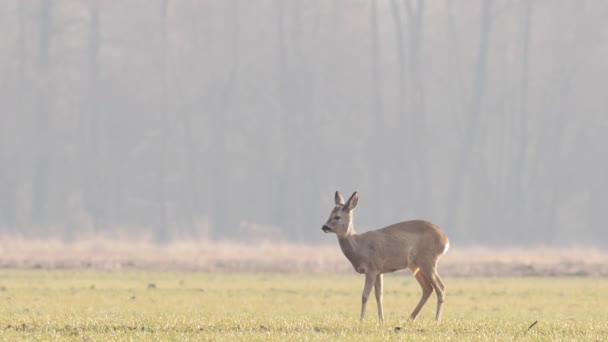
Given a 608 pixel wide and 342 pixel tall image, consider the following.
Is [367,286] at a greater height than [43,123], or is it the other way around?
[43,123]

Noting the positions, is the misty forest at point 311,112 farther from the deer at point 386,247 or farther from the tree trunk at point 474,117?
the deer at point 386,247

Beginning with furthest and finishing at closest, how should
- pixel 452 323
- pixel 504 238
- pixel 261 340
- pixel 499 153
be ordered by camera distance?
pixel 499 153, pixel 504 238, pixel 452 323, pixel 261 340

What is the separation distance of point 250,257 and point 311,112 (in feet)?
78.0

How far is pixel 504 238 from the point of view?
80.9m

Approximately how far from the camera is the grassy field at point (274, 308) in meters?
18.5

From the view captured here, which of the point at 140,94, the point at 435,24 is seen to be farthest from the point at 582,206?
the point at 140,94

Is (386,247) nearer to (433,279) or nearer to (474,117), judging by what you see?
(433,279)

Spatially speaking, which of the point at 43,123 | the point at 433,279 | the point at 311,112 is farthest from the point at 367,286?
the point at 43,123

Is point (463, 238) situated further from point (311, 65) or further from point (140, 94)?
point (140, 94)

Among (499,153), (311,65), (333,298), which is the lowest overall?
(333,298)

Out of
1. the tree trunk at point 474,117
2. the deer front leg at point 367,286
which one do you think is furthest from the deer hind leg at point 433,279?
the tree trunk at point 474,117

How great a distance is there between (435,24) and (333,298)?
2145 inches

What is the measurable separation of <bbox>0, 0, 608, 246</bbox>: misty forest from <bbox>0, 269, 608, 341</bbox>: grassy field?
85.3ft

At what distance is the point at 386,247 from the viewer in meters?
21.5
